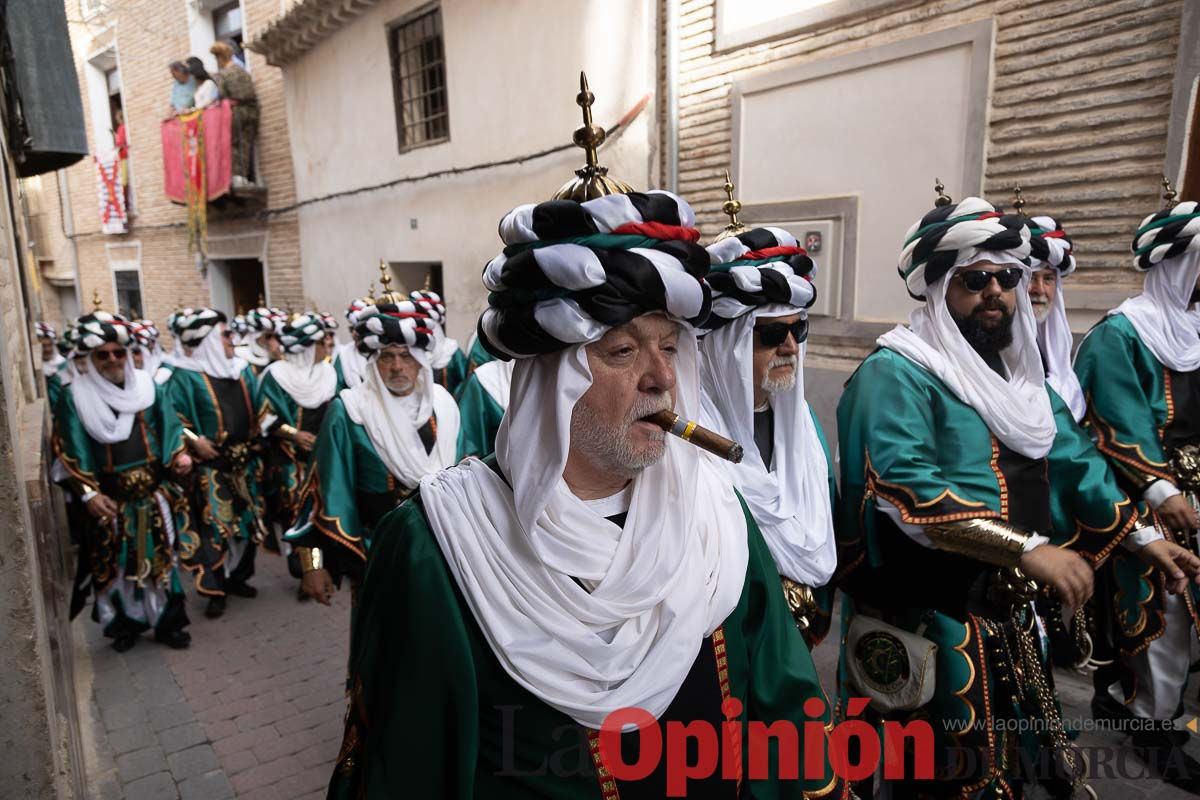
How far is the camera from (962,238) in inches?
120

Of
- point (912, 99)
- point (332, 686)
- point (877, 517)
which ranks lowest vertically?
point (332, 686)

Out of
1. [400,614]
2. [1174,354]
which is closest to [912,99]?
[1174,354]

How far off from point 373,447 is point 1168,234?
4454 millimetres

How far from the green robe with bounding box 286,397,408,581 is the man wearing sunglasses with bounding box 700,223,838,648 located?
1.98m

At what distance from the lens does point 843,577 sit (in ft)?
Answer: 10.3


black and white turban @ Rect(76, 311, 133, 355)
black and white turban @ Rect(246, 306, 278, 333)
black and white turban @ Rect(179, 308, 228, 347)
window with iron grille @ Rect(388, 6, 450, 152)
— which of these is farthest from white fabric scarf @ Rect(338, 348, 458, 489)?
window with iron grille @ Rect(388, 6, 450, 152)

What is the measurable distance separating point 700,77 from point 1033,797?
6456mm

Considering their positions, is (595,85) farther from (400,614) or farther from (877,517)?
(400,614)

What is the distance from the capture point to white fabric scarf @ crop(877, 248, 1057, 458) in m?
2.95

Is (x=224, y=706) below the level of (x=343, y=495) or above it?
below

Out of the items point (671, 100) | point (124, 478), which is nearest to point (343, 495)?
point (124, 478)

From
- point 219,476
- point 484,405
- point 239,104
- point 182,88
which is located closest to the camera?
point 484,405

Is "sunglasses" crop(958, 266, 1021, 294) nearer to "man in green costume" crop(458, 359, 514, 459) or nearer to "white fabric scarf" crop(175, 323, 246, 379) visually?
"man in green costume" crop(458, 359, 514, 459)

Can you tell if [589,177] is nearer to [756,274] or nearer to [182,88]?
[756,274]
